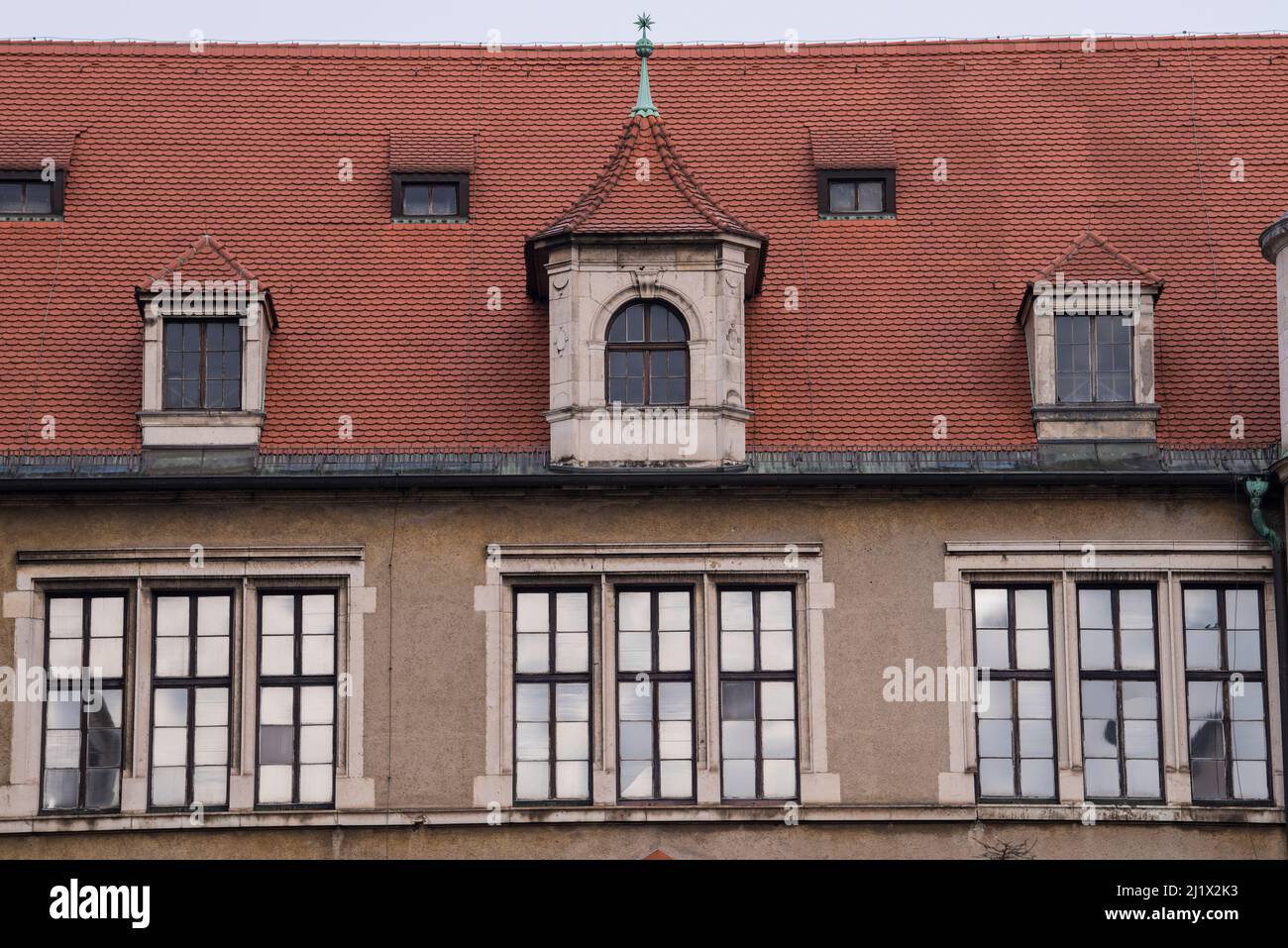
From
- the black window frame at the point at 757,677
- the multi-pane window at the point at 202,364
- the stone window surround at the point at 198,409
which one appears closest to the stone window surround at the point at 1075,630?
the black window frame at the point at 757,677

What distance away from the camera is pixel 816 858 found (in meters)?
25.8

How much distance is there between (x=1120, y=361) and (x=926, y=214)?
3.49 m

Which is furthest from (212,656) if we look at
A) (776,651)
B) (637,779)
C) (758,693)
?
(776,651)

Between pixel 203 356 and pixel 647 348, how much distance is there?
15.2 feet

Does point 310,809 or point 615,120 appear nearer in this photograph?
point 310,809

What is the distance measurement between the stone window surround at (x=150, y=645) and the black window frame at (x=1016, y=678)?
6090 mm

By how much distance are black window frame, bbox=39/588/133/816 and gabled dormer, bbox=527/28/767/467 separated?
470 centimetres

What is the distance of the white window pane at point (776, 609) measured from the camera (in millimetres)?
26594

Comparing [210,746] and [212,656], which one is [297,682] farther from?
[210,746]

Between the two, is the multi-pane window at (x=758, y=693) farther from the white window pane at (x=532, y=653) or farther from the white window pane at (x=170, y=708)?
the white window pane at (x=170, y=708)

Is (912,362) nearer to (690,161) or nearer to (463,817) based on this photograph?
(690,161)

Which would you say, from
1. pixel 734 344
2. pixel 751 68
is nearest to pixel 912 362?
pixel 734 344

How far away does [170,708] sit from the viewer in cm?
2631

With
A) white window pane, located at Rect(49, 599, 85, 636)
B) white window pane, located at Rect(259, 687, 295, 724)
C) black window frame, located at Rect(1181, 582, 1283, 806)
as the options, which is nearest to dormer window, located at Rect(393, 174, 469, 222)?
white window pane, located at Rect(49, 599, 85, 636)
